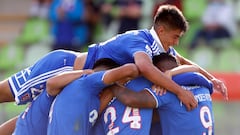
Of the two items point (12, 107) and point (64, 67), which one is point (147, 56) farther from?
point (12, 107)

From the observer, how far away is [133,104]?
5852 millimetres

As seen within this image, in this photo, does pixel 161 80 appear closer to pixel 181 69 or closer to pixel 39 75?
pixel 181 69

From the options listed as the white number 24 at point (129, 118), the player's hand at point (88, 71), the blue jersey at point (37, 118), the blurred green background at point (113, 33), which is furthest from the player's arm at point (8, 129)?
the blurred green background at point (113, 33)

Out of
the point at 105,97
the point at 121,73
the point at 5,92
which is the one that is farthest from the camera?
the point at 5,92

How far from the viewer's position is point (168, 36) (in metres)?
6.16

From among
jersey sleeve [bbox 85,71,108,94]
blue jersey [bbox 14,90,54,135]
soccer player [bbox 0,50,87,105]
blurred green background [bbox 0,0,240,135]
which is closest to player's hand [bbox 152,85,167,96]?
jersey sleeve [bbox 85,71,108,94]

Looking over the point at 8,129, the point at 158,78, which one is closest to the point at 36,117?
the point at 8,129

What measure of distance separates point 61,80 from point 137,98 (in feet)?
1.89

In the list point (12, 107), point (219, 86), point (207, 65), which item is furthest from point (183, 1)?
point (219, 86)

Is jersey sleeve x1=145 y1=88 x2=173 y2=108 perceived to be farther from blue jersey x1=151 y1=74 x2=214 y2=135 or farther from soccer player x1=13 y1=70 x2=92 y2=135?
soccer player x1=13 y1=70 x2=92 y2=135

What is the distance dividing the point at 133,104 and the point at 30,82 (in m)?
1.00

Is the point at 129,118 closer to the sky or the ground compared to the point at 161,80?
closer to the ground

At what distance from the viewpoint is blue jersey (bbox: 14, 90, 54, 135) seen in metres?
6.37

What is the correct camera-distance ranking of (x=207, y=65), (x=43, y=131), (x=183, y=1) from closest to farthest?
(x=43, y=131), (x=207, y=65), (x=183, y=1)
